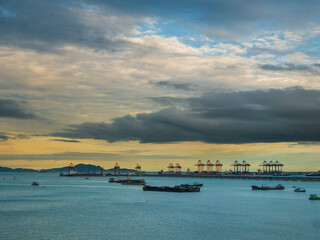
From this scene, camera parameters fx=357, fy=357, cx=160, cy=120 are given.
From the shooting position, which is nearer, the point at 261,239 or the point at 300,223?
the point at 261,239

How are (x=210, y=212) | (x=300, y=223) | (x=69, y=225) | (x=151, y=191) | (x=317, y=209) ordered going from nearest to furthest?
(x=69, y=225), (x=300, y=223), (x=210, y=212), (x=317, y=209), (x=151, y=191)

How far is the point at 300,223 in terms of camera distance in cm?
7512

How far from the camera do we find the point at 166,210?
94625 millimetres

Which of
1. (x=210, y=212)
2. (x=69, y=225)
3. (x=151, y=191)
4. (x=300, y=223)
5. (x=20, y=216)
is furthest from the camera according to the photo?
(x=151, y=191)

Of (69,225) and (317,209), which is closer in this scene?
(69,225)

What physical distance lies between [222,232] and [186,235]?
23.6 ft

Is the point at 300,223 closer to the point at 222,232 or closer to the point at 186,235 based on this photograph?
the point at 222,232

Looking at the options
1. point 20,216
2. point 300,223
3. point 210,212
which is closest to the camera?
point 300,223


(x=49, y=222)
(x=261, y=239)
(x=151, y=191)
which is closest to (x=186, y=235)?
(x=261, y=239)

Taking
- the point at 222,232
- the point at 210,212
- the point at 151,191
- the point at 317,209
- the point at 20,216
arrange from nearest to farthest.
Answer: the point at 222,232, the point at 20,216, the point at 210,212, the point at 317,209, the point at 151,191

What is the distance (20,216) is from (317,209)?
79228 mm

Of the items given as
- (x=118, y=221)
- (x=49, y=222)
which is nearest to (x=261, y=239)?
(x=118, y=221)

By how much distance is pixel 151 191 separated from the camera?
170 m

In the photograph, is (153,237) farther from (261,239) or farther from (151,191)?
(151,191)
